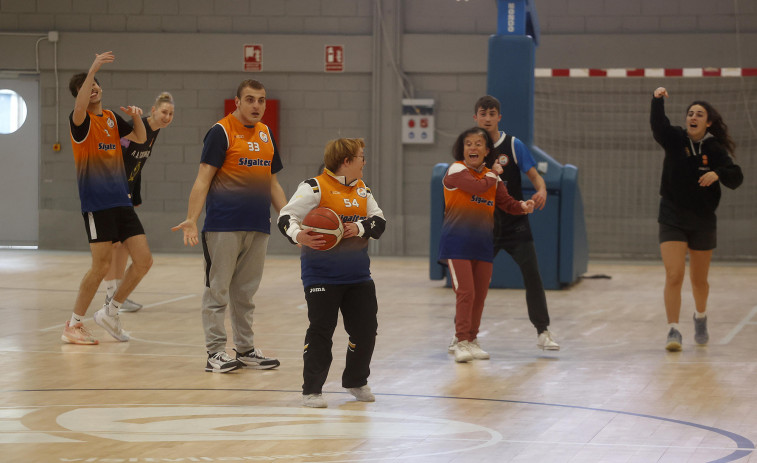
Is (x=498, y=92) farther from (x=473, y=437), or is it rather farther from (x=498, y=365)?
(x=473, y=437)

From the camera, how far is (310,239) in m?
4.94

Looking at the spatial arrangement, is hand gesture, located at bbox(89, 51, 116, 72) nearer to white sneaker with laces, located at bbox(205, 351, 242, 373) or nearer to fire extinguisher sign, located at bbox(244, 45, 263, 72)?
white sneaker with laces, located at bbox(205, 351, 242, 373)

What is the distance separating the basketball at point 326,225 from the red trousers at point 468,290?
1.70 metres

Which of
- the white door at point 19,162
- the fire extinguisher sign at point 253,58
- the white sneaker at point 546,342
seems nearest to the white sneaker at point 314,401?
the white sneaker at point 546,342

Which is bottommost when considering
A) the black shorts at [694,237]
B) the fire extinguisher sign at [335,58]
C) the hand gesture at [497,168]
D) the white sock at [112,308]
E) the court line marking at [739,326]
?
the court line marking at [739,326]

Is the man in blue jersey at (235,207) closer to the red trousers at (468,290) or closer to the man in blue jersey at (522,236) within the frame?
the red trousers at (468,290)

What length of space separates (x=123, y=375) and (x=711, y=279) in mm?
8336

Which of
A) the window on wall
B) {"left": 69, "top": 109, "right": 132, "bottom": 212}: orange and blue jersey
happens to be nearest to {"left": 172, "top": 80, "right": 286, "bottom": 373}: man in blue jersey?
{"left": 69, "top": 109, "right": 132, "bottom": 212}: orange and blue jersey

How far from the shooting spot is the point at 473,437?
4.51 m

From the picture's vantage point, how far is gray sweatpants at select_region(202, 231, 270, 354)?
6062mm

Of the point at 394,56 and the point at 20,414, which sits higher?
the point at 394,56

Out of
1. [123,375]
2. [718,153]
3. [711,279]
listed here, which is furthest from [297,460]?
[711,279]

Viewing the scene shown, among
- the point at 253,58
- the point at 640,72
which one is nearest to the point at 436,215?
the point at 640,72

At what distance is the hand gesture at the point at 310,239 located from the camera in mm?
4934
